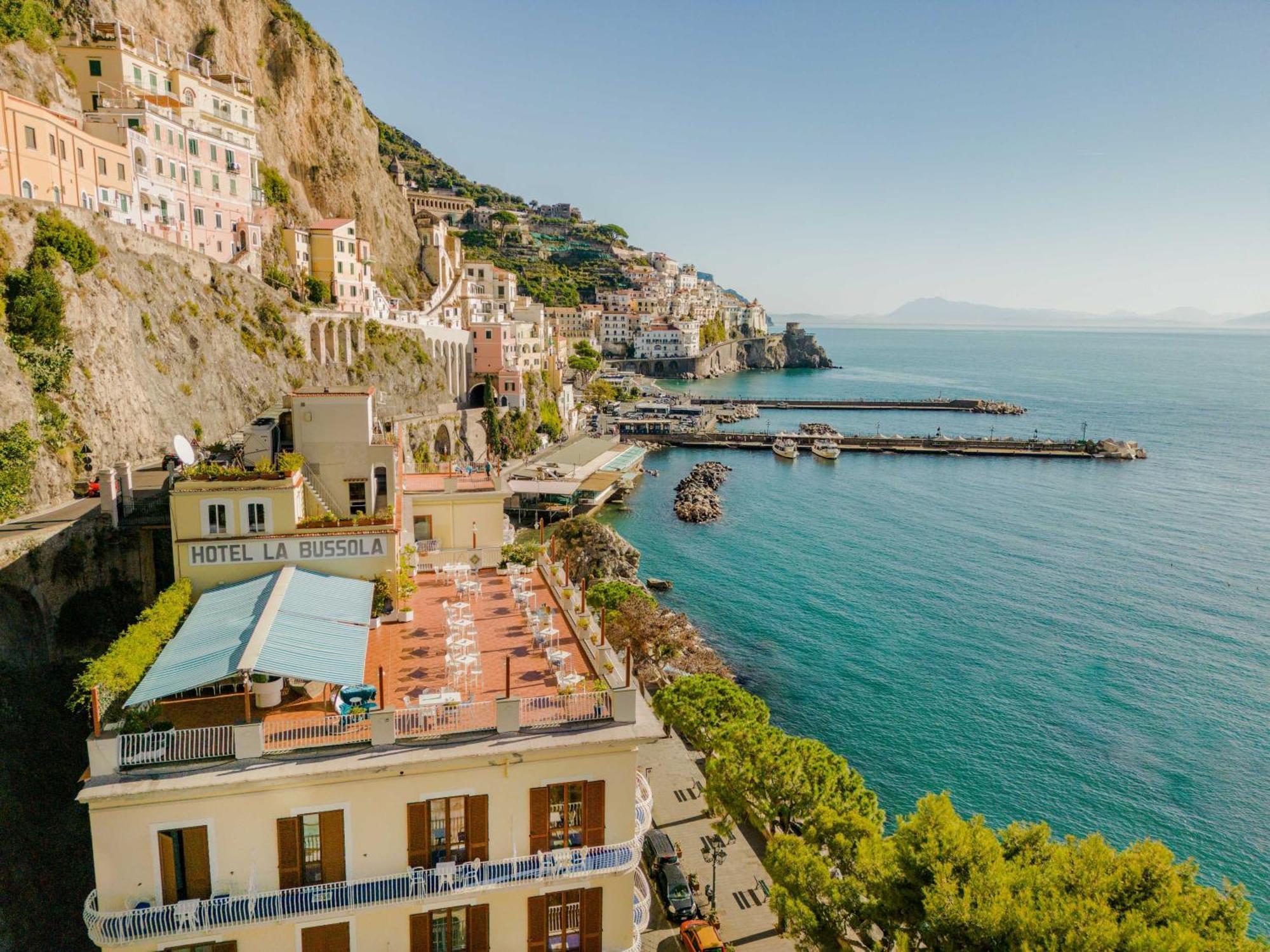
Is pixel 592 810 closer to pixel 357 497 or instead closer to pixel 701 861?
pixel 357 497

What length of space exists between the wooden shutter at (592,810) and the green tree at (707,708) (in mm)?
10985

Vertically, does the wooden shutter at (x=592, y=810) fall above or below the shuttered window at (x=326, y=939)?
above

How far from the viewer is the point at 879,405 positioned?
127062mm

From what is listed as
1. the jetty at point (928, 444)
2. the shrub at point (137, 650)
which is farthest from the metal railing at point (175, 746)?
the jetty at point (928, 444)

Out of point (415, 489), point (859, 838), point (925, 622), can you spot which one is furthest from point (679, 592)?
point (859, 838)

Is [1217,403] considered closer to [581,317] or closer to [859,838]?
[581,317]

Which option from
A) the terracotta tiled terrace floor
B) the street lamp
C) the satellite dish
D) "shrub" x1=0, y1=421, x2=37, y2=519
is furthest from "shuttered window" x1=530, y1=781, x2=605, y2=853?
"shrub" x1=0, y1=421, x2=37, y2=519

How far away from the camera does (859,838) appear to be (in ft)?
49.3

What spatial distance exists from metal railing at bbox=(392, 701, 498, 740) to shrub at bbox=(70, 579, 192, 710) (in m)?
3.77

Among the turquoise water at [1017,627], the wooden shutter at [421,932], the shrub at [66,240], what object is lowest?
the turquoise water at [1017,627]

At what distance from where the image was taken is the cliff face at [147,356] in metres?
22.9

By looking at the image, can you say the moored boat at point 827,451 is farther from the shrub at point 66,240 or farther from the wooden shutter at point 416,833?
the wooden shutter at point 416,833

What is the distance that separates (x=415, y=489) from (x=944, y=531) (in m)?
48.2

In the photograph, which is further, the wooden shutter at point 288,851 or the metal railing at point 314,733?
the metal railing at point 314,733
